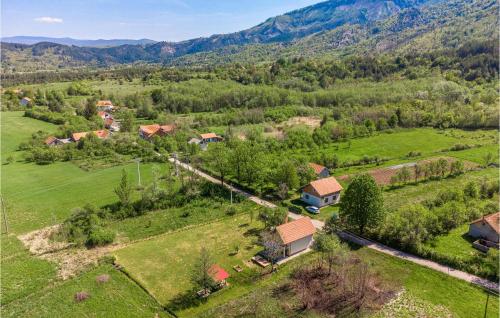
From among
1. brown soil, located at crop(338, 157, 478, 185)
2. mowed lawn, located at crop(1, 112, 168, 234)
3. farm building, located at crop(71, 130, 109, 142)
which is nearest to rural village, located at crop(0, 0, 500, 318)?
mowed lawn, located at crop(1, 112, 168, 234)

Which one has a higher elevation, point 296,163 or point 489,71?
point 489,71

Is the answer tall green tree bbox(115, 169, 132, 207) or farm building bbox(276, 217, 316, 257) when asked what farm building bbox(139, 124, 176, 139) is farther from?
farm building bbox(276, 217, 316, 257)

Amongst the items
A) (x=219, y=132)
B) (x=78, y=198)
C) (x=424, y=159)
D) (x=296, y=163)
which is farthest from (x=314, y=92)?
(x=78, y=198)

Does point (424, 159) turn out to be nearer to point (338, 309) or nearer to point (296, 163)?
point (296, 163)

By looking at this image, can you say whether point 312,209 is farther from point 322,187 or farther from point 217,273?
point 217,273

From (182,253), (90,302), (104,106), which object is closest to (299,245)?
(182,253)

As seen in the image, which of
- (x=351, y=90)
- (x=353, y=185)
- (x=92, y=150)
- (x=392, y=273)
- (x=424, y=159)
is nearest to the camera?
(x=392, y=273)
